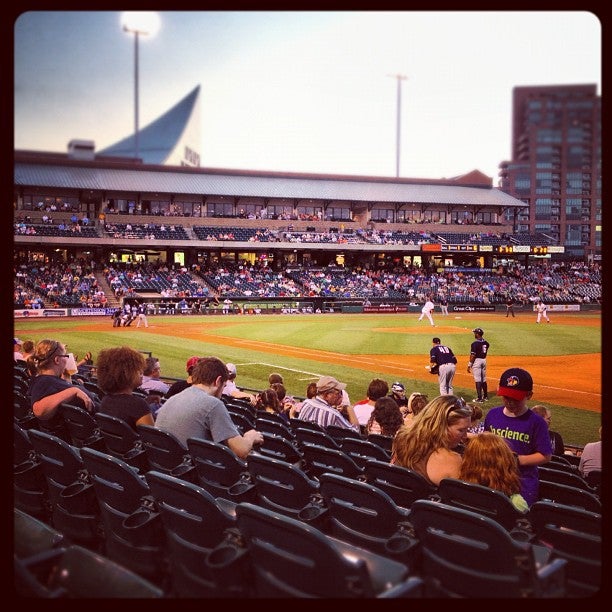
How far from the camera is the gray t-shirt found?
4.99m

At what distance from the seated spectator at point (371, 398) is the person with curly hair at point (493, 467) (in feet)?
15.7

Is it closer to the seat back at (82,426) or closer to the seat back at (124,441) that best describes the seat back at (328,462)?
the seat back at (124,441)

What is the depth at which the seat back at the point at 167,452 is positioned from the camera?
4.71 m

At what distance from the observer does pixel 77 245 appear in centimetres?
5294

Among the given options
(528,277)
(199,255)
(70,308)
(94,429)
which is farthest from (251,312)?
(94,429)

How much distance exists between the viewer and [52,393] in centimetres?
600

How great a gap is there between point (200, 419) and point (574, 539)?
10.0 feet

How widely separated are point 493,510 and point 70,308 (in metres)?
41.8

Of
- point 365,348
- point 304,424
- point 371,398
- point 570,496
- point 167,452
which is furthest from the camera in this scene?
point 365,348

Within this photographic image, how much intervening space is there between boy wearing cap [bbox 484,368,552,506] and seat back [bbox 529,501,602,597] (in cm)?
111

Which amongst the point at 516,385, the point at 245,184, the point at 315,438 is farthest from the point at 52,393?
the point at 245,184

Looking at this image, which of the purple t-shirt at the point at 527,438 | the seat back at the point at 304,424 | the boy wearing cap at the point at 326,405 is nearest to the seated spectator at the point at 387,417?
the boy wearing cap at the point at 326,405

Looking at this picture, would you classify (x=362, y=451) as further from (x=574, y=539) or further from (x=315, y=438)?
(x=574, y=539)
